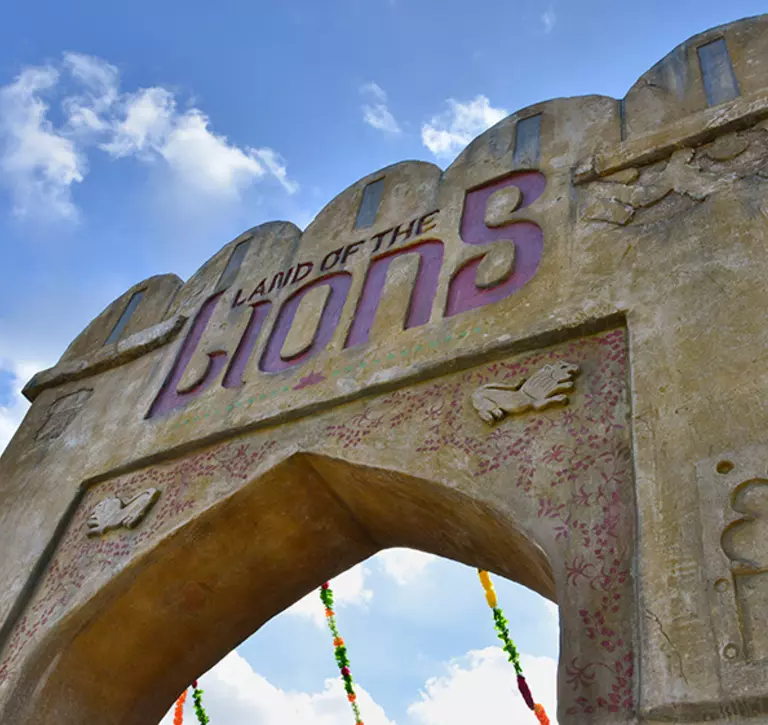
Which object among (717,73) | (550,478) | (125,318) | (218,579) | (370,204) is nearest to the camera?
(550,478)

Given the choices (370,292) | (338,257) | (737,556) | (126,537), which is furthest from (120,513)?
(737,556)

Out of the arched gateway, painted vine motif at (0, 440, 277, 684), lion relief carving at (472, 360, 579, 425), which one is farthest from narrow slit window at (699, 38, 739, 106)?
painted vine motif at (0, 440, 277, 684)

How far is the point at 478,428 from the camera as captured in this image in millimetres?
3076

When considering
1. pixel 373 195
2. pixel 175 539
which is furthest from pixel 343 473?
pixel 373 195

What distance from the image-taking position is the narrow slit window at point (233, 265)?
16.5ft

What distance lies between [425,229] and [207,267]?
174 cm

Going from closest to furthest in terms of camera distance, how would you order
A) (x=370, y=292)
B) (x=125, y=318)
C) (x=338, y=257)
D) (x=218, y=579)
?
(x=218, y=579)
(x=370, y=292)
(x=338, y=257)
(x=125, y=318)

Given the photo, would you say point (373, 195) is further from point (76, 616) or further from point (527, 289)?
point (76, 616)

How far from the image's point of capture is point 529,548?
2703 millimetres

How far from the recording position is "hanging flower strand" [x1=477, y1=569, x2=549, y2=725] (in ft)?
19.9

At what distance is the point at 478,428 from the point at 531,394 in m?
0.23

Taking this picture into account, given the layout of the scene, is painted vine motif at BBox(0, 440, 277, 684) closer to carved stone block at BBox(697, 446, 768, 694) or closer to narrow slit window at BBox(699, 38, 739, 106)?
carved stone block at BBox(697, 446, 768, 694)

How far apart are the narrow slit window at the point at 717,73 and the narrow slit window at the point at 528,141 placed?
0.81 meters

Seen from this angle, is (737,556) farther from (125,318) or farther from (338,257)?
(125,318)
